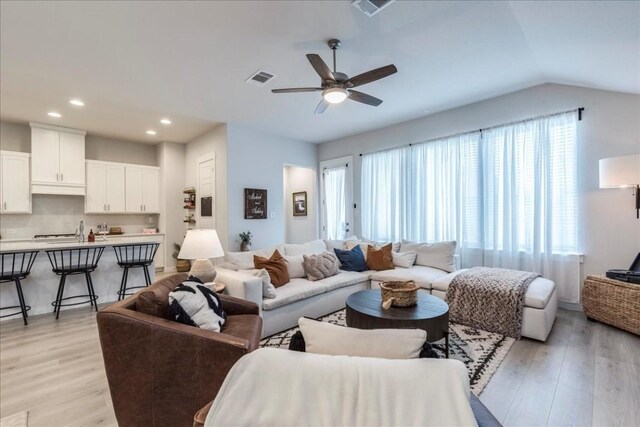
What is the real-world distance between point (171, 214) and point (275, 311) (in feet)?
15.1

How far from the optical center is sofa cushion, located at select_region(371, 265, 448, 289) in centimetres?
368

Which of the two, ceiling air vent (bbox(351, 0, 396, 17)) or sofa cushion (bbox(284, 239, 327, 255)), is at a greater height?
ceiling air vent (bbox(351, 0, 396, 17))

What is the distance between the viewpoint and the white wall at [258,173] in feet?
17.1

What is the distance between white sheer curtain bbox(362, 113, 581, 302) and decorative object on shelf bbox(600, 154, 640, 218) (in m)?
0.51

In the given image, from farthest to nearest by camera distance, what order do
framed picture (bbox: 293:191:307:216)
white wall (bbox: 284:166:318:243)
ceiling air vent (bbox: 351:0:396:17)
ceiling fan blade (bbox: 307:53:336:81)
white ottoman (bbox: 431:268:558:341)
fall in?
framed picture (bbox: 293:191:307:216) → white wall (bbox: 284:166:318:243) → white ottoman (bbox: 431:268:558:341) → ceiling fan blade (bbox: 307:53:336:81) → ceiling air vent (bbox: 351:0:396:17)

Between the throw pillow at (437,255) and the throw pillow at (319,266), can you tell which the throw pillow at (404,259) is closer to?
the throw pillow at (437,255)

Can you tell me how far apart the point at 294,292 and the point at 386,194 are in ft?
9.96

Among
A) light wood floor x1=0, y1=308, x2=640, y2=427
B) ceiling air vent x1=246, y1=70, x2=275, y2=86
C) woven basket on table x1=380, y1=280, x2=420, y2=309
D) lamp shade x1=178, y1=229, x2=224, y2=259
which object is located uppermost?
ceiling air vent x1=246, y1=70, x2=275, y2=86

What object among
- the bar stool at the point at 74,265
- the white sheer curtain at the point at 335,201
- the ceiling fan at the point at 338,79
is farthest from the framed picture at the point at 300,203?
the ceiling fan at the point at 338,79

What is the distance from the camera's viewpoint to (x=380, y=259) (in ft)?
14.0

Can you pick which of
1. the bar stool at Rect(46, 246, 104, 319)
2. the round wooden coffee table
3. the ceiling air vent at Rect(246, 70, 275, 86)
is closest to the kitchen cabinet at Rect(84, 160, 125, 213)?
the bar stool at Rect(46, 246, 104, 319)

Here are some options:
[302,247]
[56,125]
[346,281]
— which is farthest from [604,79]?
[56,125]

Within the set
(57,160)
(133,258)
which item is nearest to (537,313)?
(133,258)

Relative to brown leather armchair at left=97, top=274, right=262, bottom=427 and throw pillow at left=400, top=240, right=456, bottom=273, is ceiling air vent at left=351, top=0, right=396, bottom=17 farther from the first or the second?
throw pillow at left=400, top=240, right=456, bottom=273
